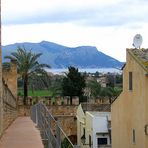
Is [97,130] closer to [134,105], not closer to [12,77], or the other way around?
[12,77]

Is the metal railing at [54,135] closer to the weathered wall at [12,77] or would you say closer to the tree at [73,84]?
the weathered wall at [12,77]

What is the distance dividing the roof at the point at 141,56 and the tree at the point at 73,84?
100ft

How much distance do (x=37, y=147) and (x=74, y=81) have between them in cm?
4341

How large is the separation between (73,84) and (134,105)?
32373mm

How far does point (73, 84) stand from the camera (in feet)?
180

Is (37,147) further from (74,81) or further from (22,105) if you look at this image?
(74,81)

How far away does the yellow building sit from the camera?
68.5ft

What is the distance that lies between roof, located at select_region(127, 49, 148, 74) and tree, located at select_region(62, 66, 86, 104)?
30549mm

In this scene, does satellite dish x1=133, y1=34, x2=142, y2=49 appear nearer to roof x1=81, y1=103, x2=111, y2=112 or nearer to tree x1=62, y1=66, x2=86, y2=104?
roof x1=81, y1=103, x2=111, y2=112

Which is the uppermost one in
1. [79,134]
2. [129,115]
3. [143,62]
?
[143,62]

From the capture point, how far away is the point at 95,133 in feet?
122

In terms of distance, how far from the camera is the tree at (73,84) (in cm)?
5372

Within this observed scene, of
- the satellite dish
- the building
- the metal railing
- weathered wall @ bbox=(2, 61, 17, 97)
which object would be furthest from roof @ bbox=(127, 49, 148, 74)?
weathered wall @ bbox=(2, 61, 17, 97)

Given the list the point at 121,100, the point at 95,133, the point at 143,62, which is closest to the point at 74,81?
the point at 95,133
